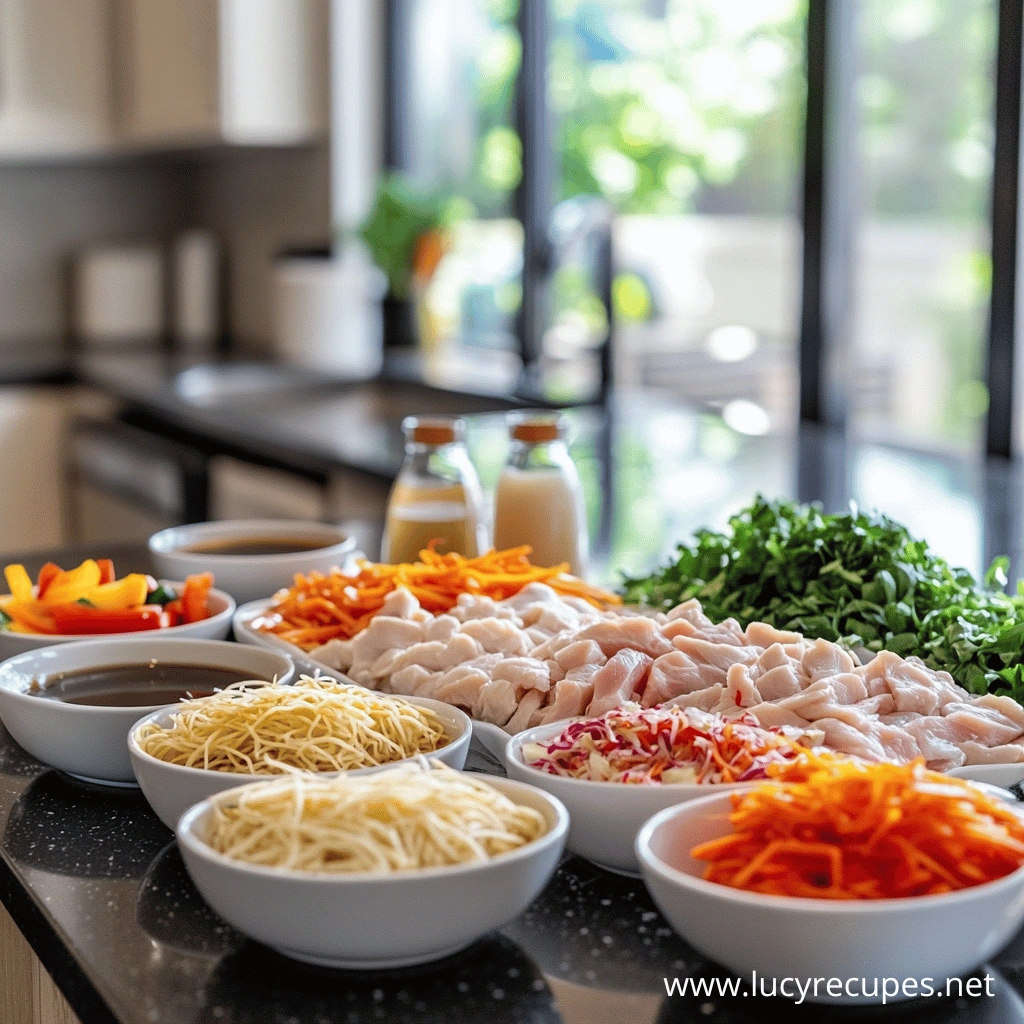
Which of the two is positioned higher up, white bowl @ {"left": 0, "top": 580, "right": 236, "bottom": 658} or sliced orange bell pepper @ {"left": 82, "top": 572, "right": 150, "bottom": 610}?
sliced orange bell pepper @ {"left": 82, "top": 572, "right": 150, "bottom": 610}

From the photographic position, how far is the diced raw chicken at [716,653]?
1.06m

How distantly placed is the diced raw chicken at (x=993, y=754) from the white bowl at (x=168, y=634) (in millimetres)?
671

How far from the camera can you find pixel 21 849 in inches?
38.2

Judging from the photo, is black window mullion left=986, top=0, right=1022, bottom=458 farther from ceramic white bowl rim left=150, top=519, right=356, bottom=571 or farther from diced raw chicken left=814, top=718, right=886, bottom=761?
diced raw chicken left=814, top=718, right=886, bottom=761

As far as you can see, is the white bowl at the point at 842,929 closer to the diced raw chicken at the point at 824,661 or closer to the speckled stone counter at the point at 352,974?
the speckled stone counter at the point at 352,974

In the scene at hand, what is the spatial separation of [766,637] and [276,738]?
401 mm

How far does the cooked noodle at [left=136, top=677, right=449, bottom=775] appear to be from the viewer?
0.92 meters

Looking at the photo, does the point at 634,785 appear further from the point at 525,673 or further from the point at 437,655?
the point at 437,655

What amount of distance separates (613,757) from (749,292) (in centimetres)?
232

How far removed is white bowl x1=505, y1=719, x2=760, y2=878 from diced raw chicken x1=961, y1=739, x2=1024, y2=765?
0.70 feet

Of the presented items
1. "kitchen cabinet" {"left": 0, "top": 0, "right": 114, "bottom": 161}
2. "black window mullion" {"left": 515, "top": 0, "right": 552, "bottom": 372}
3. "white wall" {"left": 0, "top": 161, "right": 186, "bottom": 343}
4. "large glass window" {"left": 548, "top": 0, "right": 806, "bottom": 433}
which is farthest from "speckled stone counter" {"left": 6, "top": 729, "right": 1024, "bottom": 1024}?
"white wall" {"left": 0, "top": 161, "right": 186, "bottom": 343}

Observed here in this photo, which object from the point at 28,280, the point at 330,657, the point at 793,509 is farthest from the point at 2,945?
the point at 28,280

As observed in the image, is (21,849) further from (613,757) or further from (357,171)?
(357,171)

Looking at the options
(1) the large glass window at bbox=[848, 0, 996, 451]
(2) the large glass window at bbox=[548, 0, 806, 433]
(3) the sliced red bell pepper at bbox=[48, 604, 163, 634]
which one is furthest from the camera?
(2) the large glass window at bbox=[548, 0, 806, 433]
